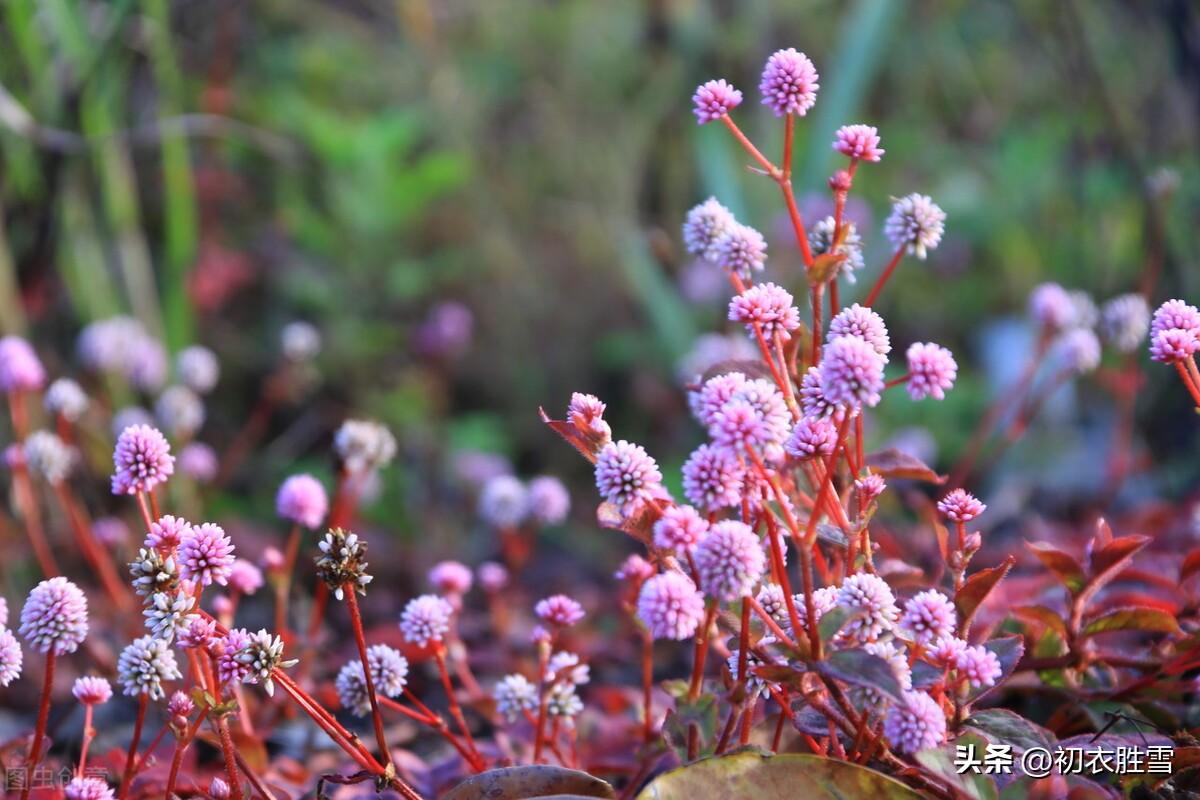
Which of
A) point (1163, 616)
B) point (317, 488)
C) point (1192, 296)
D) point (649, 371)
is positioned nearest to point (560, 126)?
point (649, 371)

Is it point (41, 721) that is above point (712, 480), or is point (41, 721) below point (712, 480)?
below

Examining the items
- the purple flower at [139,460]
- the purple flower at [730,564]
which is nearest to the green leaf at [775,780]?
the purple flower at [730,564]

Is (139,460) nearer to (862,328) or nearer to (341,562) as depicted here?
(341,562)

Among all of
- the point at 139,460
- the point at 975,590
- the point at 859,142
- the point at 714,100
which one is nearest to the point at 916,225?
the point at 859,142

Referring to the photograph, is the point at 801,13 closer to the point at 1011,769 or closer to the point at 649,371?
the point at 649,371

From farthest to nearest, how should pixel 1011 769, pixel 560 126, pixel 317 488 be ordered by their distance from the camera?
pixel 560 126, pixel 317 488, pixel 1011 769

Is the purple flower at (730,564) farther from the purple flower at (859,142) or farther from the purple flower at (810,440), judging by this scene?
the purple flower at (859,142)
